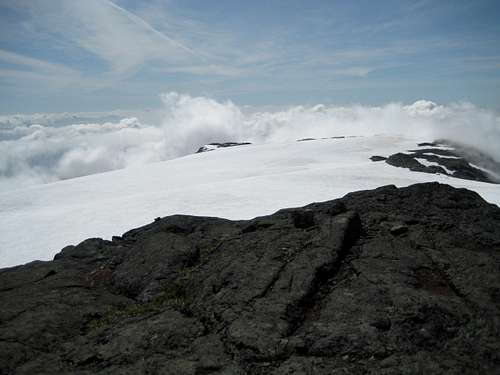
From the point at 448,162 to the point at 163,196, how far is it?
4016cm

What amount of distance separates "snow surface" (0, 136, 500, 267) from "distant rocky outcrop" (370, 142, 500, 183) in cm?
422

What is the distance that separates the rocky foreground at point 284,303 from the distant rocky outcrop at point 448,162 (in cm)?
3496

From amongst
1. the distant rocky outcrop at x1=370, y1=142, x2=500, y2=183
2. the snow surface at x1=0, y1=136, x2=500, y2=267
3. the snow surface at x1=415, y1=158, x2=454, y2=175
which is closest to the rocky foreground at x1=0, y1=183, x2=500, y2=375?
the snow surface at x1=0, y1=136, x2=500, y2=267

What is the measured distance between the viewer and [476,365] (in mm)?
5672

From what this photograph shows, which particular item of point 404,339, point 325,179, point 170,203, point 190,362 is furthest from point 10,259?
point 325,179

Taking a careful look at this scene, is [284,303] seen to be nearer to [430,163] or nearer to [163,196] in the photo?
[163,196]

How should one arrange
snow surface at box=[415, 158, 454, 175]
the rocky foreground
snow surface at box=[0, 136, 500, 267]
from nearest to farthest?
the rocky foreground < snow surface at box=[0, 136, 500, 267] < snow surface at box=[415, 158, 454, 175]

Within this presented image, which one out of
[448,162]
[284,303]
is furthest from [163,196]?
[448,162]

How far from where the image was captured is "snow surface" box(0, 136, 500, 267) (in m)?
25.7

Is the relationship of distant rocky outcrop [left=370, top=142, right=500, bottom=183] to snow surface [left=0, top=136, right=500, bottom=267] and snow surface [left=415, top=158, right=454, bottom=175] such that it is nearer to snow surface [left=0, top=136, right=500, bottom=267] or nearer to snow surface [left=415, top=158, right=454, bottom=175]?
snow surface [left=415, top=158, right=454, bottom=175]

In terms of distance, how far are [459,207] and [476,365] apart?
9.74 meters

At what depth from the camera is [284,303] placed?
25.5ft

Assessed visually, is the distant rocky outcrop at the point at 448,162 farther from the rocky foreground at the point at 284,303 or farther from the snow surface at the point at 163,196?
the rocky foreground at the point at 284,303

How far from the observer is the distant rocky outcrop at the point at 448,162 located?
45.0 metres
